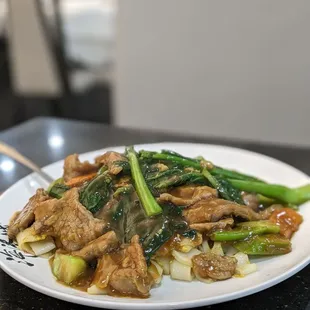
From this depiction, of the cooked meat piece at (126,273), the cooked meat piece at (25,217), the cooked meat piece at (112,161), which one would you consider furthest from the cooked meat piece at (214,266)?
the cooked meat piece at (25,217)

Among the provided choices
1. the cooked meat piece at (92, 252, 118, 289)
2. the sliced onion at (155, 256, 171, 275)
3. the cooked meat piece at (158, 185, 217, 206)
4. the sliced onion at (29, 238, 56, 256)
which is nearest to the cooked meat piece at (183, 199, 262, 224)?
the cooked meat piece at (158, 185, 217, 206)

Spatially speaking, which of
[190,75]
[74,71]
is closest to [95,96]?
[74,71]

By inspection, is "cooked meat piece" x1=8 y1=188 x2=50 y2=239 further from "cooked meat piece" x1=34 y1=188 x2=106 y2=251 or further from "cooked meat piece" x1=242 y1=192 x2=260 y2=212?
"cooked meat piece" x1=242 y1=192 x2=260 y2=212

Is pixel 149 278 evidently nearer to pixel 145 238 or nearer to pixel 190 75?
pixel 145 238

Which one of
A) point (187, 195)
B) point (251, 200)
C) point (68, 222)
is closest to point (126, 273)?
point (68, 222)

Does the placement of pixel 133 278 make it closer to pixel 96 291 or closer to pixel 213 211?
pixel 96 291
